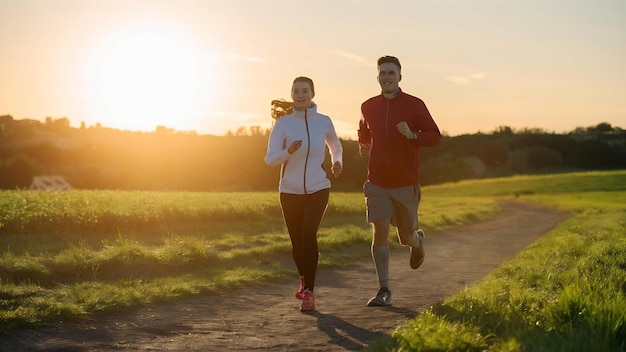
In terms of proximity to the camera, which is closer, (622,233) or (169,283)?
(169,283)

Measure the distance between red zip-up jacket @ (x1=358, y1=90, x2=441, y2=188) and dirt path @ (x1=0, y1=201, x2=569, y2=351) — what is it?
1562 mm

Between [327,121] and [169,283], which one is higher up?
[327,121]

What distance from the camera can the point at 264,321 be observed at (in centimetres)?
774

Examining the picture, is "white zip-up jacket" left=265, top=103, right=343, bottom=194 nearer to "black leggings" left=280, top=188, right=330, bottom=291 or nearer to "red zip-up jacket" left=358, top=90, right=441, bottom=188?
"black leggings" left=280, top=188, right=330, bottom=291

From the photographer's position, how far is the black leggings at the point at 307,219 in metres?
8.45

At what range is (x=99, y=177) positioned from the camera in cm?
5419

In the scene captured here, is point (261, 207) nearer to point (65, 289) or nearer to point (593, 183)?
point (65, 289)

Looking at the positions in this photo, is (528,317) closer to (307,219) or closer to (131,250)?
(307,219)

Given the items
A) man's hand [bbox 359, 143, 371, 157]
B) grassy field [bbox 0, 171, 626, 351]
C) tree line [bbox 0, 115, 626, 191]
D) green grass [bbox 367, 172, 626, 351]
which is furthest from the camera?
tree line [bbox 0, 115, 626, 191]

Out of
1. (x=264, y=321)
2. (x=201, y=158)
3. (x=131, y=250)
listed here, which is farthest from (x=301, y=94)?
(x=201, y=158)

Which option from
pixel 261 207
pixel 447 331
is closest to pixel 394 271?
pixel 447 331

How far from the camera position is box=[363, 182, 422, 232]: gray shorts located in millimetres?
8508

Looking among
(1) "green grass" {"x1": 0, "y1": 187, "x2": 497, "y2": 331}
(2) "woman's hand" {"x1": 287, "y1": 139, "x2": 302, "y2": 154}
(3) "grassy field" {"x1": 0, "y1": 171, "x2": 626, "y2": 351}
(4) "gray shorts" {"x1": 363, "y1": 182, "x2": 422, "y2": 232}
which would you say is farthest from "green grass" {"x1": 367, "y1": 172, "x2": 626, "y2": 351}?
(1) "green grass" {"x1": 0, "y1": 187, "x2": 497, "y2": 331}

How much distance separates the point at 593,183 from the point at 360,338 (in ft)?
201
